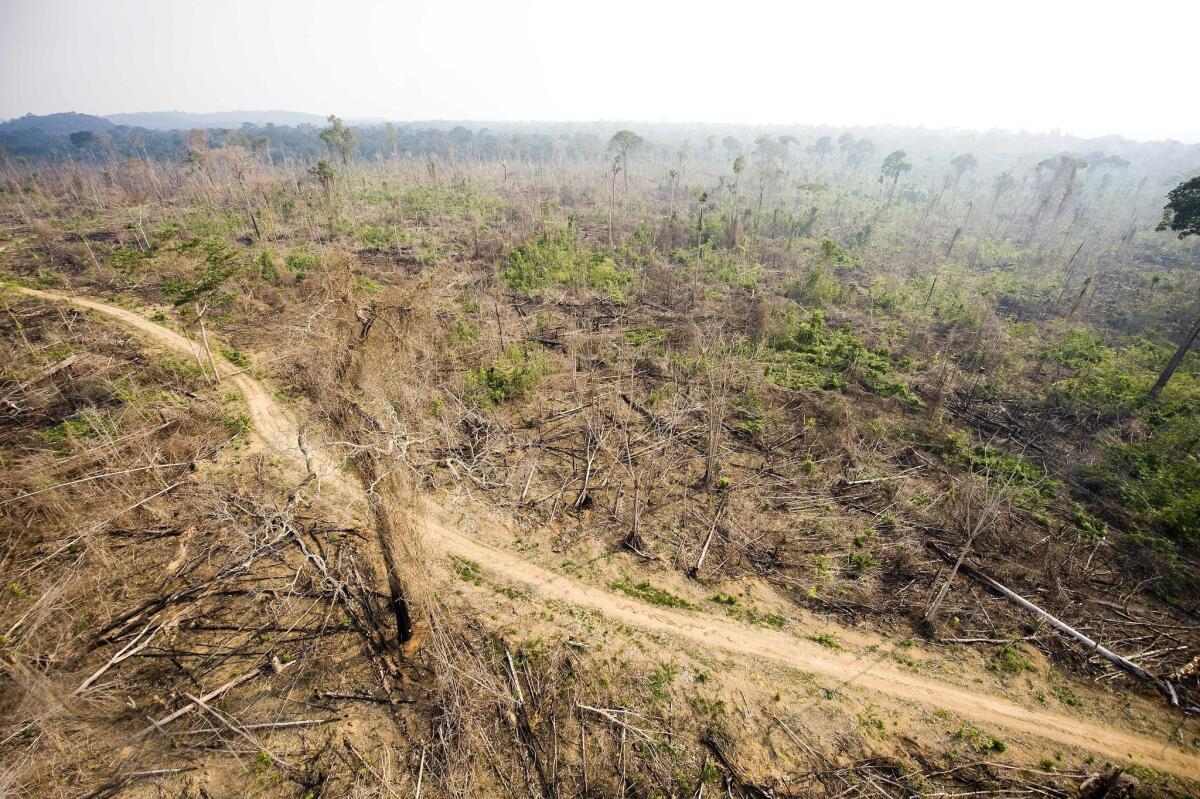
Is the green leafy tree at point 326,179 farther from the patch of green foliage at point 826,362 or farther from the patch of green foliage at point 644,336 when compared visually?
the patch of green foliage at point 826,362

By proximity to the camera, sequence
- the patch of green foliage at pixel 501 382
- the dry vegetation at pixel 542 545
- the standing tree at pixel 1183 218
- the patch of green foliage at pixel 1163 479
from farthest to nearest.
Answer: the standing tree at pixel 1183 218 < the patch of green foliage at pixel 501 382 < the patch of green foliage at pixel 1163 479 < the dry vegetation at pixel 542 545

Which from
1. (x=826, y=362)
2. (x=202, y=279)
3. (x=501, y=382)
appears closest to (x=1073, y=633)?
(x=826, y=362)

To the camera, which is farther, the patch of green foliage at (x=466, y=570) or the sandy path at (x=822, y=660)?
the patch of green foliage at (x=466, y=570)

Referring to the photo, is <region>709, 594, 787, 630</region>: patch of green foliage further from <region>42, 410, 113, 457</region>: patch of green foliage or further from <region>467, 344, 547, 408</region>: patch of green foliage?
<region>42, 410, 113, 457</region>: patch of green foliage

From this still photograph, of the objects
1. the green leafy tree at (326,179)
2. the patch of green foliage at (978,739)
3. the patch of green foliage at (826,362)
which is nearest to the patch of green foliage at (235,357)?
the patch of green foliage at (826,362)

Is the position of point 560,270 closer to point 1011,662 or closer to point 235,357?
point 235,357

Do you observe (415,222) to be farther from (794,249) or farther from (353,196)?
(794,249)
